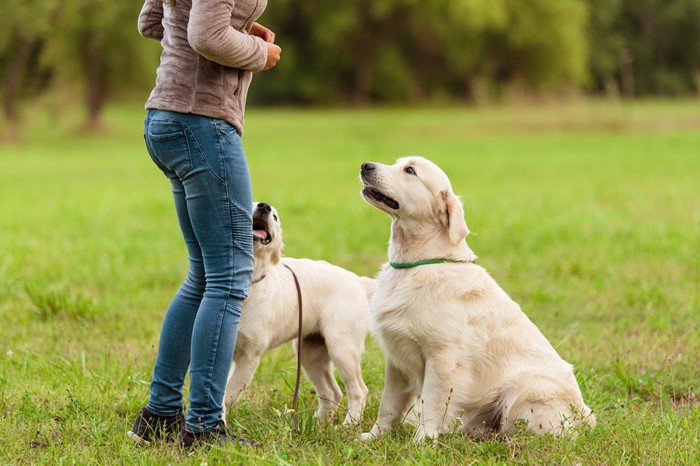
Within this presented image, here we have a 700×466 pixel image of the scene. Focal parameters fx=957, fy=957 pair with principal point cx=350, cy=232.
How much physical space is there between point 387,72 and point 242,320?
50.1 meters

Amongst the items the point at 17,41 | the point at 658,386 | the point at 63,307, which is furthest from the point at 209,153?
the point at 17,41

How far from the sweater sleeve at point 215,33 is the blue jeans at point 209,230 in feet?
0.94

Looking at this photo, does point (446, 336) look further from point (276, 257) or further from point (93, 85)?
point (93, 85)

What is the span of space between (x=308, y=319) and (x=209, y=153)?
1.44 m

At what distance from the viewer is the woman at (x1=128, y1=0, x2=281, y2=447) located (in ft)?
13.0

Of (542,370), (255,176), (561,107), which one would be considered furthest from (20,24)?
(542,370)

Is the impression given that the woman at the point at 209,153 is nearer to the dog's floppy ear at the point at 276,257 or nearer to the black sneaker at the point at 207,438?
the black sneaker at the point at 207,438

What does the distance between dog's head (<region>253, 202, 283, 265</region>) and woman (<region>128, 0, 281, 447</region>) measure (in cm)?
69

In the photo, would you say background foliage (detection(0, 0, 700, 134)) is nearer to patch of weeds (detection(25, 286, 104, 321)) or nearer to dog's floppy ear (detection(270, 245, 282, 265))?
patch of weeds (detection(25, 286, 104, 321))

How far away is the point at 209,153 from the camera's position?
3.98 m

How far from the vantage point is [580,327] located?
23.4ft

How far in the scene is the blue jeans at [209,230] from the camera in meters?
3.99

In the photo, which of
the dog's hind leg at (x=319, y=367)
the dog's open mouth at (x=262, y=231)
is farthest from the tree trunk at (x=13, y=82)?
the dog's open mouth at (x=262, y=231)

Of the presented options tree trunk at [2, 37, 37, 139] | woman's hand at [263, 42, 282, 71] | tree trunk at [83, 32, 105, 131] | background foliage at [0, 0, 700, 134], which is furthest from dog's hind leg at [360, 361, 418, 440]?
background foliage at [0, 0, 700, 134]
